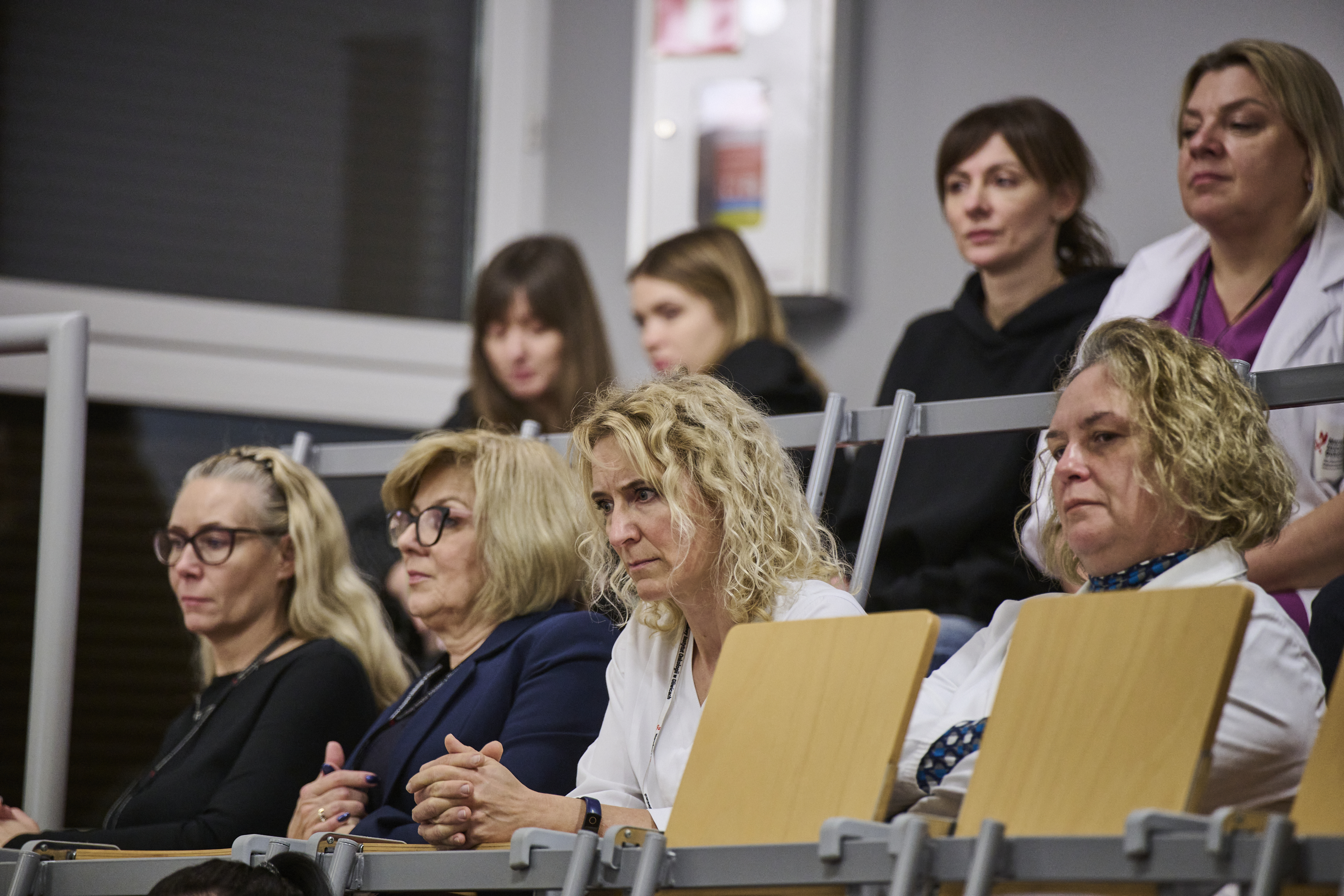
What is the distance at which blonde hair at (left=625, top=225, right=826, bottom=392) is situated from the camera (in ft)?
10.1

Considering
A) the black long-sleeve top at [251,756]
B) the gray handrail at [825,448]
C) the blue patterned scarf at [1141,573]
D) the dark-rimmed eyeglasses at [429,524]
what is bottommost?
the black long-sleeve top at [251,756]

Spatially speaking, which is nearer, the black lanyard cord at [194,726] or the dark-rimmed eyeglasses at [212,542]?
the black lanyard cord at [194,726]

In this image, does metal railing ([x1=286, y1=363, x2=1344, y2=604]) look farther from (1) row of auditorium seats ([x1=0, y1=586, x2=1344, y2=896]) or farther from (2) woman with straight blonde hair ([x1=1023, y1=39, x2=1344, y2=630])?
(1) row of auditorium seats ([x1=0, y1=586, x2=1344, y2=896])

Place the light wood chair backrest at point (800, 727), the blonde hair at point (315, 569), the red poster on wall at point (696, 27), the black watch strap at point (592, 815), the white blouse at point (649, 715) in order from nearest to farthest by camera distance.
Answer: the light wood chair backrest at point (800, 727), the black watch strap at point (592, 815), the white blouse at point (649, 715), the blonde hair at point (315, 569), the red poster on wall at point (696, 27)

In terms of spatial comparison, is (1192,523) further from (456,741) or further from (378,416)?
(378,416)

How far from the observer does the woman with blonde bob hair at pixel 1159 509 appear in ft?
4.97

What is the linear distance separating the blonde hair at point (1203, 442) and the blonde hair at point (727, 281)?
4.29 feet

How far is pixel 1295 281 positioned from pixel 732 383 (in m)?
0.98

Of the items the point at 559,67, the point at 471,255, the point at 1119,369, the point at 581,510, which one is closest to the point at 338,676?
the point at 581,510

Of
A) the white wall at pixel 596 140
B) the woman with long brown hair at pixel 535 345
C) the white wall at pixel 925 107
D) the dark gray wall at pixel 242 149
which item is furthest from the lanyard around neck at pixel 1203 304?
the dark gray wall at pixel 242 149

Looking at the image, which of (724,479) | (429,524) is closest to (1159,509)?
(724,479)

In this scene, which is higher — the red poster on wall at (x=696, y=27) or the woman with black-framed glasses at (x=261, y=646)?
the red poster on wall at (x=696, y=27)

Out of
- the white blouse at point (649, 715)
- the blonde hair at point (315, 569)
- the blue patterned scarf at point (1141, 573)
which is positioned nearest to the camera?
the blue patterned scarf at point (1141, 573)

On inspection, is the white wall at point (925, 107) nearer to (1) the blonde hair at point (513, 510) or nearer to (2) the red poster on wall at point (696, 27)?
(2) the red poster on wall at point (696, 27)
